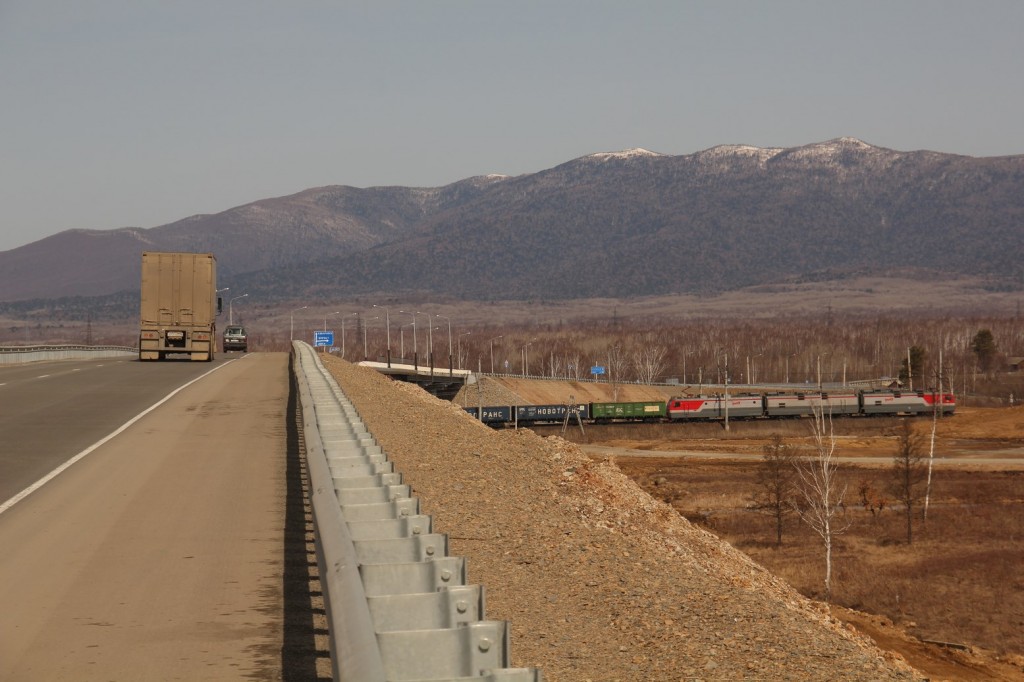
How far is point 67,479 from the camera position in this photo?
16812 millimetres

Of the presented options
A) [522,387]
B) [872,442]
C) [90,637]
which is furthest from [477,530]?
[522,387]

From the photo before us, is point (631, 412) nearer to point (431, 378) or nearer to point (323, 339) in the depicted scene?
Answer: point (431, 378)

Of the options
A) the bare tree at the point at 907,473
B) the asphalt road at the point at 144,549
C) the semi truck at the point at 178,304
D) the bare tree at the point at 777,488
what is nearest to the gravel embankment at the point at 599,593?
the asphalt road at the point at 144,549

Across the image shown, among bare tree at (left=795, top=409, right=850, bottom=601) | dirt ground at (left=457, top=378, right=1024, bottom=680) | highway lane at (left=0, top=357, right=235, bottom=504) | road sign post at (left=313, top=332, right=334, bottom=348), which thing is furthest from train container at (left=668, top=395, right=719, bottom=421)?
highway lane at (left=0, top=357, right=235, bottom=504)

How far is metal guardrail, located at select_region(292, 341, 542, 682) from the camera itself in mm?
5129

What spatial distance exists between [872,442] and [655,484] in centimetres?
3823

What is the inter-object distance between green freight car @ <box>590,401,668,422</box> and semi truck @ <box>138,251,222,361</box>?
67248mm

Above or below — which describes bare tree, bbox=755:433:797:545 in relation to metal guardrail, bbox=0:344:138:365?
below

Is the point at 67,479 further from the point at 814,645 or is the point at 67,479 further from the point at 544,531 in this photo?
the point at 814,645

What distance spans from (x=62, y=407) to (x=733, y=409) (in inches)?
3743

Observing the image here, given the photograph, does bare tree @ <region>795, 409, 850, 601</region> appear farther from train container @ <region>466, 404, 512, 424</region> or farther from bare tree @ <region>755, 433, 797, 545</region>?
train container @ <region>466, 404, 512, 424</region>

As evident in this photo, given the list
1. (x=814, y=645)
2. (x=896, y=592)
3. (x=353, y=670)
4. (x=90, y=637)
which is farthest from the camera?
(x=896, y=592)

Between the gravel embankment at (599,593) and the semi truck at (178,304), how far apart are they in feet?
119

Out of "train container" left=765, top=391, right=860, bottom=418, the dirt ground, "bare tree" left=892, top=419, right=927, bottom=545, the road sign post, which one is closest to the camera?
"bare tree" left=892, top=419, right=927, bottom=545
